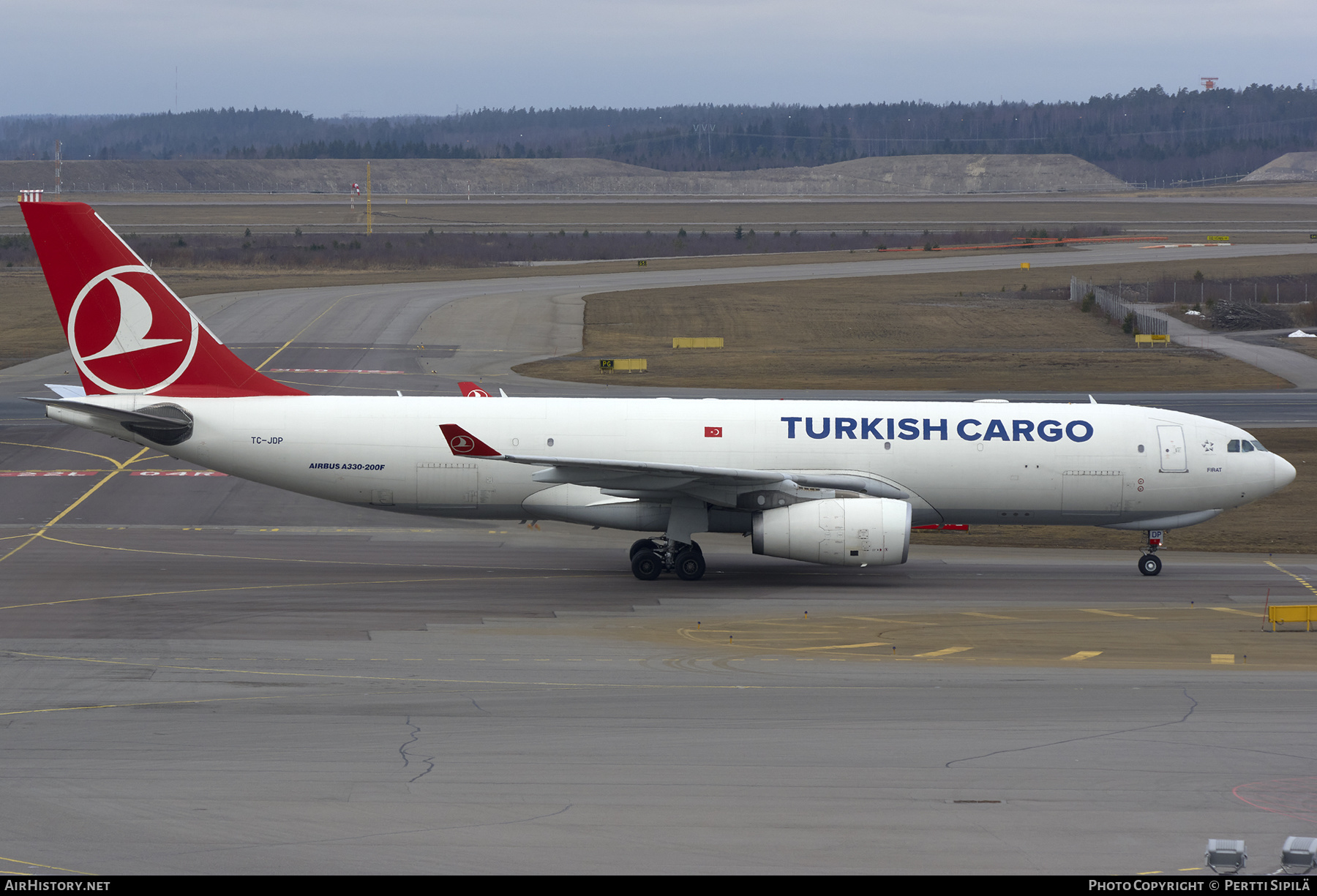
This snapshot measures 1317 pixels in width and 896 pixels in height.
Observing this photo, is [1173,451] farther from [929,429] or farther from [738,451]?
[738,451]

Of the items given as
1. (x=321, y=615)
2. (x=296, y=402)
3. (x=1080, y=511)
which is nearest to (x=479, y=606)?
(x=321, y=615)

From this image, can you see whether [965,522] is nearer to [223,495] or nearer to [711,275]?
[223,495]

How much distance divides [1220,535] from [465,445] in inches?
872

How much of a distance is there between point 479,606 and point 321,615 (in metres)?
3.41

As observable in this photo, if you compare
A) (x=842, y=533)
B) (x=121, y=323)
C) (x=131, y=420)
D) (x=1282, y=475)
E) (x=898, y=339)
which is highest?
(x=121, y=323)

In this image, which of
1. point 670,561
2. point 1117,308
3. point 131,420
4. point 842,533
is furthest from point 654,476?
point 1117,308

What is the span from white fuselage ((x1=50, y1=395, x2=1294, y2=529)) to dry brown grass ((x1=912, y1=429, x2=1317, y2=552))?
12.4 feet

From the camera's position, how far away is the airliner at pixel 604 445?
31.7m

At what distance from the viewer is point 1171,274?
10306cm

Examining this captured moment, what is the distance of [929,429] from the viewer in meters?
32.5

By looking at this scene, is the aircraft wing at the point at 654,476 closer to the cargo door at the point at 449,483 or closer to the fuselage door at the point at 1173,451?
the cargo door at the point at 449,483

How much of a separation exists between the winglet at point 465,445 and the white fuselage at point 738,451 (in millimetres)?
1963

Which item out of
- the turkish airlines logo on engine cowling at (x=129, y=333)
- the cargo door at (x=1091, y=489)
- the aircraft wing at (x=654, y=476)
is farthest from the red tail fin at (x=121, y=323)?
the cargo door at (x=1091, y=489)

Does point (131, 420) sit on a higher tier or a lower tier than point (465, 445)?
higher
